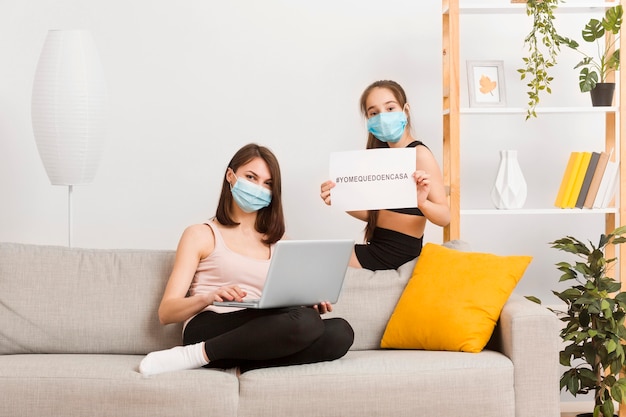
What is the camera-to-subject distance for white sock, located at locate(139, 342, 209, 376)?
110 inches

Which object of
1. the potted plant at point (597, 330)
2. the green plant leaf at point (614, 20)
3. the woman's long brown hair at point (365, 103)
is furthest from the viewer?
the green plant leaf at point (614, 20)

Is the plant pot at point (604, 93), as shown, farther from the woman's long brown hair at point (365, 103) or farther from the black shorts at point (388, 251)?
the black shorts at point (388, 251)

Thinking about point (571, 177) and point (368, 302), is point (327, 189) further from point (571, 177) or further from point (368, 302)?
point (571, 177)

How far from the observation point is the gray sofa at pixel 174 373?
2.75 meters

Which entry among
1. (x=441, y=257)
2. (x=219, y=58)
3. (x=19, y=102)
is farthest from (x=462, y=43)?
(x=19, y=102)

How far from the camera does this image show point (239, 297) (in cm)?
280

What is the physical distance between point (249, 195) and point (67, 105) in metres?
1.01

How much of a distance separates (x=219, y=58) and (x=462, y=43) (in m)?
1.15

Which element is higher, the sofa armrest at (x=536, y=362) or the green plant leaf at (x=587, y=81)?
the green plant leaf at (x=587, y=81)

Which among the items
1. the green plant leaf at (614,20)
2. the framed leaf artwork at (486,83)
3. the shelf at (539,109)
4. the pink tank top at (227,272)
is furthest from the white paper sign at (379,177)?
the green plant leaf at (614,20)

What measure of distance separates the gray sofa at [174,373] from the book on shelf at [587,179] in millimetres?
928

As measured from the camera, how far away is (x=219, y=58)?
14.3 ft

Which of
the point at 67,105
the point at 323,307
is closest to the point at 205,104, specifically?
the point at 67,105

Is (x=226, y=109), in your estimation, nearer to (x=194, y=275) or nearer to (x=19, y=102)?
(x=19, y=102)
